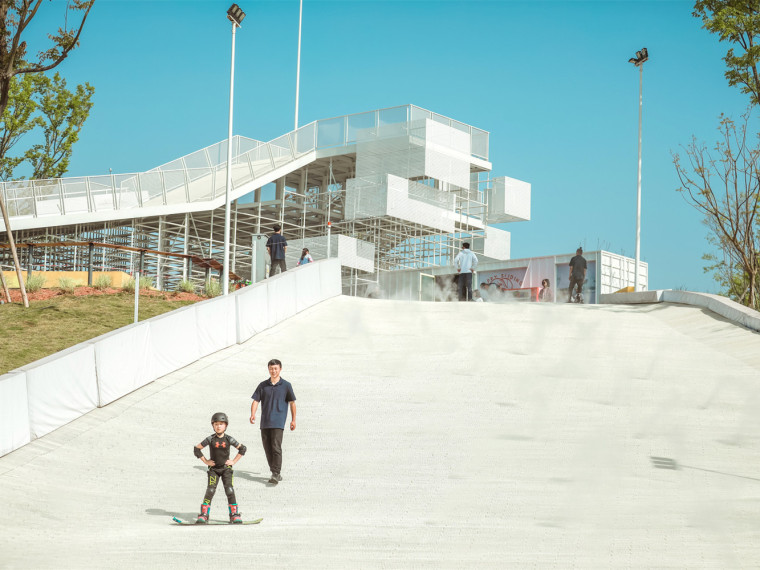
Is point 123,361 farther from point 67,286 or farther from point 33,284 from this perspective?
point 33,284

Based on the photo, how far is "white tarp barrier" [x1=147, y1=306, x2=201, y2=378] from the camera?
50.1 feet

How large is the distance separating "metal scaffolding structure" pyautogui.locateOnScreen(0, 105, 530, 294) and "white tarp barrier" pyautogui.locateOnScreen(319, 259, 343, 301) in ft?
35.2

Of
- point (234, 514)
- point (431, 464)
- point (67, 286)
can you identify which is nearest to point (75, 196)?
point (67, 286)

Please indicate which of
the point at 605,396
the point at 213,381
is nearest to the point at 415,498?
the point at 605,396

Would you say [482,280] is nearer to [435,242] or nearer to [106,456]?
[435,242]

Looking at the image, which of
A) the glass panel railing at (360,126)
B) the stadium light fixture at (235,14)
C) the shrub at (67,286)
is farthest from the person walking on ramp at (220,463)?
the glass panel railing at (360,126)

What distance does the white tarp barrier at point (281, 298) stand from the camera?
67.0 ft

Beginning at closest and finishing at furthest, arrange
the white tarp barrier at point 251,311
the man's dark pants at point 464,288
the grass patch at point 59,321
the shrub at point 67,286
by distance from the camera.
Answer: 1. the grass patch at point 59,321
2. the white tarp barrier at point 251,311
3. the shrub at point 67,286
4. the man's dark pants at point 464,288

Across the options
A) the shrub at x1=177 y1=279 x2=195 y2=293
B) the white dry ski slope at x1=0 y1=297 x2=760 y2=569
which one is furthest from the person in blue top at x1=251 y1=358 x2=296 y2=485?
the shrub at x1=177 y1=279 x2=195 y2=293

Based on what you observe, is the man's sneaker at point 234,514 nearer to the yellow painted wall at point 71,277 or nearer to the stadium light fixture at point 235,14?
the yellow painted wall at point 71,277

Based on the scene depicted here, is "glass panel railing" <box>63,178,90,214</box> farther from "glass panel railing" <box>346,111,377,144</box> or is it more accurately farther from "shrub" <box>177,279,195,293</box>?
"glass panel railing" <box>346,111,377,144</box>

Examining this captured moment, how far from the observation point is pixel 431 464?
35.3ft

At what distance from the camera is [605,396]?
13828mm

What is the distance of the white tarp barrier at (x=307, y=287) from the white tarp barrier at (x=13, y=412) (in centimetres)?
1121
